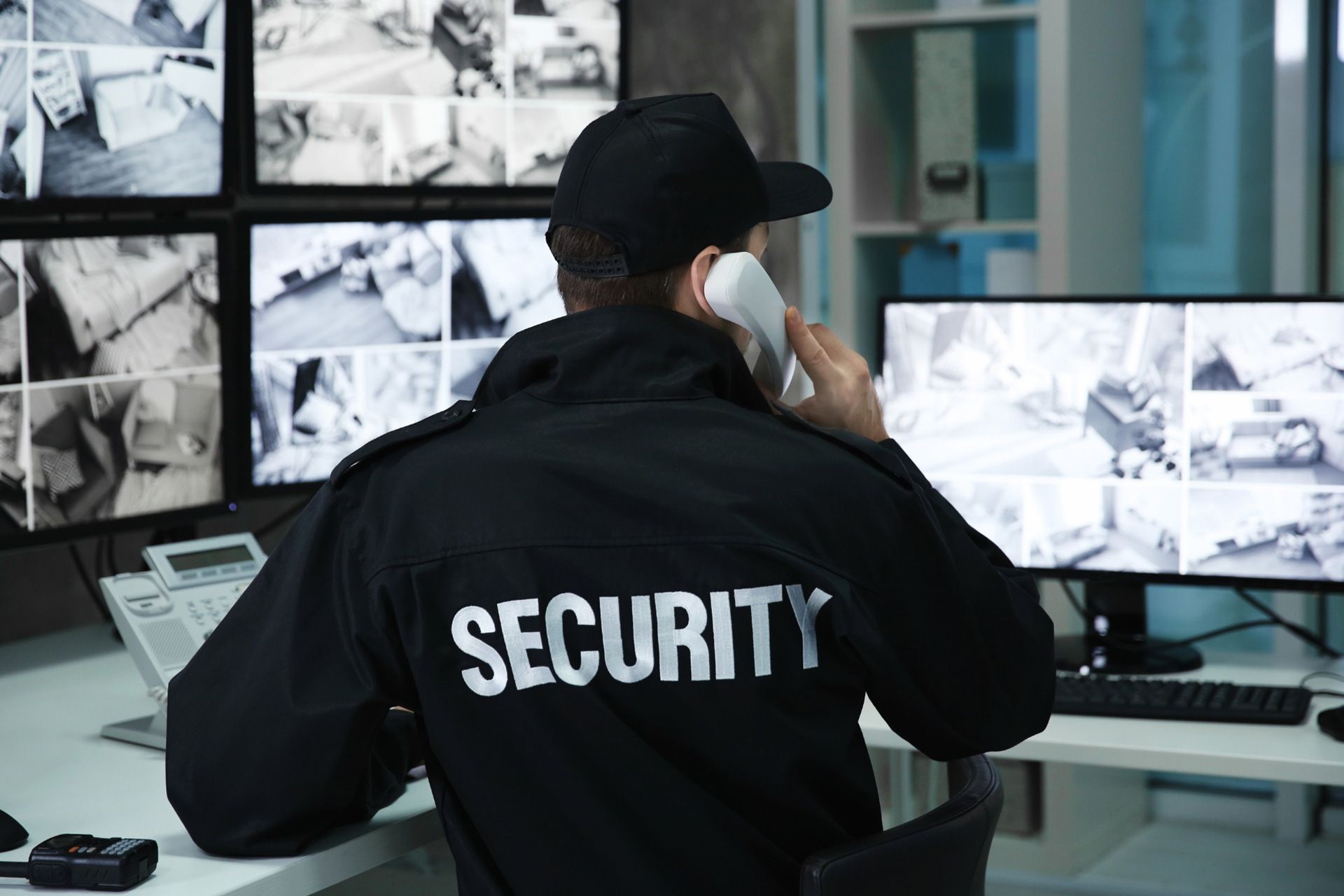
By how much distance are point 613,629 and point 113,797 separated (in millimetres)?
617

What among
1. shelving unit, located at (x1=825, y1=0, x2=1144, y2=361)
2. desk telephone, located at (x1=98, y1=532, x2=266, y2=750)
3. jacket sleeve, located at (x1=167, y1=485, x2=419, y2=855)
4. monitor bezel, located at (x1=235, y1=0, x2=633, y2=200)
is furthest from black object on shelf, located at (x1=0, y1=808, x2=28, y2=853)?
shelving unit, located at (x1=825, y1=0, x2=1144, y2=361)

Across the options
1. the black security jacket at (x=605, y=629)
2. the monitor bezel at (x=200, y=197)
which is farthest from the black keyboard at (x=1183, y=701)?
the monitor bezel at (x=200, y=197)

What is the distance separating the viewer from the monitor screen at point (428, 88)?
2.11 meters

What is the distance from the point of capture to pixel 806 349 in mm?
1451

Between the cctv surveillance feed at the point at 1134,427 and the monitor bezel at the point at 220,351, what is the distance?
921 mm

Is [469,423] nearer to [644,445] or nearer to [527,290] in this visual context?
[644,445]

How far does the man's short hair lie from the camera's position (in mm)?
1265

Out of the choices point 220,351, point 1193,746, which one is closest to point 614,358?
point 1193,746

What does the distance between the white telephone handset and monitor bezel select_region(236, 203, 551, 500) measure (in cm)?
83

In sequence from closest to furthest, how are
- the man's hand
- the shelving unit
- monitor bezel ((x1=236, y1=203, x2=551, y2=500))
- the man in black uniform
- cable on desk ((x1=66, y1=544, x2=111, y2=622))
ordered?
the man in black uniform → the man's hand → monitor bezel ((x1=236, y1=203, x2=551, y2=500)) → cable on desk ((x1=66, y1=544, x2=111, y2=622)) → the shelving unit

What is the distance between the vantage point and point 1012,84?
3.15 m

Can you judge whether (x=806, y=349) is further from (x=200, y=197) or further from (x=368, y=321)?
(x=200, y=197)

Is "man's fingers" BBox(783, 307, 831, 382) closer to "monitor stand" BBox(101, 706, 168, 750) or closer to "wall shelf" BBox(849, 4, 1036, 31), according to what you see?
"monitor stand" BBox(101, 706, 168, 750)

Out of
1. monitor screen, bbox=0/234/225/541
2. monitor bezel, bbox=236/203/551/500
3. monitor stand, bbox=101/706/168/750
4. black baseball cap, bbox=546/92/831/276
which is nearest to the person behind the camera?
black baseball cap, bbox=546/92/831/276
